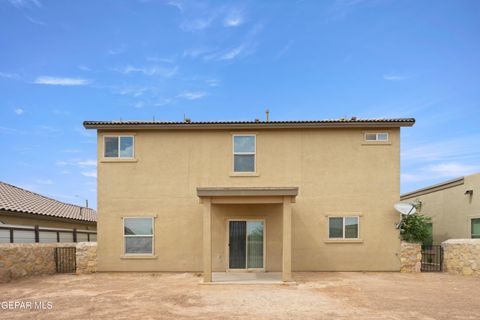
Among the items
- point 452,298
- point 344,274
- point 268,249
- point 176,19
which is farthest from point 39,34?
point 452,298

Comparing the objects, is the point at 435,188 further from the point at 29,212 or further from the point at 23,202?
the point at 23,202

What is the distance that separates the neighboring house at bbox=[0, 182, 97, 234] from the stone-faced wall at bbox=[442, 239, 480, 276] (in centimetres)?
1878

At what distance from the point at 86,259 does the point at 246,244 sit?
6794 millimetres

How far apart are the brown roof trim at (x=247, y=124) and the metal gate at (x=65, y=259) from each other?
18.7ft

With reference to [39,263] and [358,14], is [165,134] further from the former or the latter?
[358,14]

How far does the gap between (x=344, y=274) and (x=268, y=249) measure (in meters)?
3.22

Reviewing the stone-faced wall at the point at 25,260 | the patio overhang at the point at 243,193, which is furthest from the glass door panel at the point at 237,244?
the stone-faced wall at the point at 25,260

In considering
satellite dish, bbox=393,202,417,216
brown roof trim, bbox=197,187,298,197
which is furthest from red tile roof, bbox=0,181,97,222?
satellite dish, bbox=393,202,417,216

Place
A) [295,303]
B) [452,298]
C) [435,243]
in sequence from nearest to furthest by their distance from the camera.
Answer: [295,303]
[452,298]
[435,243]

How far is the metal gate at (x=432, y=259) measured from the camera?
1650 cm

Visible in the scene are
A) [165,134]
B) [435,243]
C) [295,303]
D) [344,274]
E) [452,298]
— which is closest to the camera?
[295,303]

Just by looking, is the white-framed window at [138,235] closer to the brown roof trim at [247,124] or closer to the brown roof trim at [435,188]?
the brown roof trim at [247,124]

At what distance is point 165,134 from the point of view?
52.3ft

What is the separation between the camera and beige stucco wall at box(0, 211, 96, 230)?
619 inches
